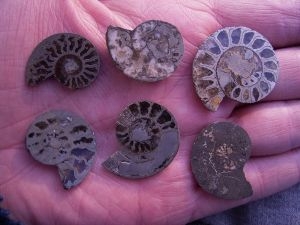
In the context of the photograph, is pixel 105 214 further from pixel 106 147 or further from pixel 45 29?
pixel 45 29

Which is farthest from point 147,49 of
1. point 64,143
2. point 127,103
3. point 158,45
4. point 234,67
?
point 64,143

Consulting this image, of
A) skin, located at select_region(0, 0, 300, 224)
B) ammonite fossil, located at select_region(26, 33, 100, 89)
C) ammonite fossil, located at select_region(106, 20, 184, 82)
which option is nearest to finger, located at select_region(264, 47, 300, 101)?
skin, located at select_region(0, 0, 300, 224)

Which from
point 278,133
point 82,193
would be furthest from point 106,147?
point 278,133

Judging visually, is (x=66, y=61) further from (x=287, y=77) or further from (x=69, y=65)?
(x=287, y=77)

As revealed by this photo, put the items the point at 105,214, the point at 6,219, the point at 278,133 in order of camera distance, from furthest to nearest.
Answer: the point at 278,133, the point at 105,214, the point at 6,219

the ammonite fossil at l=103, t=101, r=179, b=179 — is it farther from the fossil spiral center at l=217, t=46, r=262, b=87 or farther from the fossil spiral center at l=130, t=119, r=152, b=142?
the fossil spiral center at l=217, t=46, r=262, b=87

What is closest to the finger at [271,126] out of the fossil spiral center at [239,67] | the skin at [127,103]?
the skin at [127,103]

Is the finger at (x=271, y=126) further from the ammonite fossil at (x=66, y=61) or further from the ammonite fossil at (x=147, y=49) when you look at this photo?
the ammonite fossil at (x=66, y=61)
